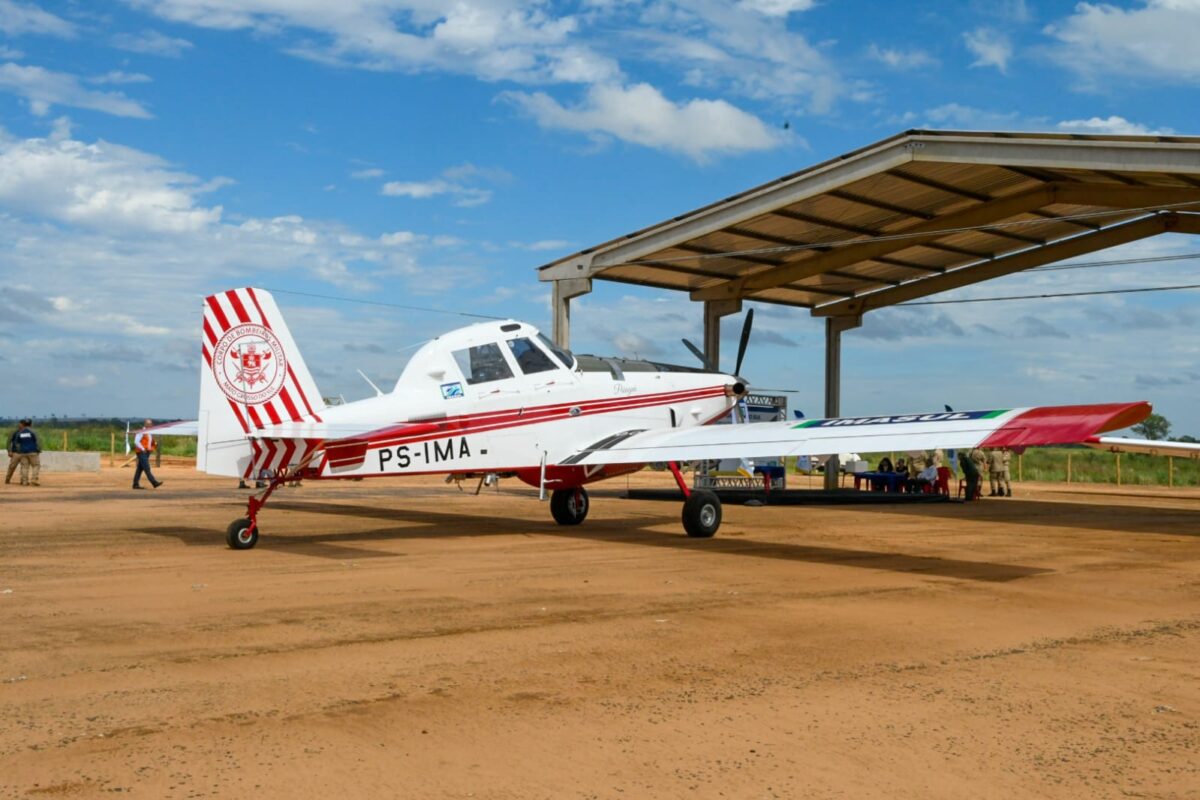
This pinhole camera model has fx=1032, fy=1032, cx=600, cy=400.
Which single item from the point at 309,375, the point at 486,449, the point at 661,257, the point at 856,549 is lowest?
the point at 856,549

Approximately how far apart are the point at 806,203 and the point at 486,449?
35.4 feet

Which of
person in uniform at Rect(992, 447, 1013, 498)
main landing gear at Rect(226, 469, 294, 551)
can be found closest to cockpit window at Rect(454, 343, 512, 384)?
main landing gear at Rect(226, 469, 294, 551)

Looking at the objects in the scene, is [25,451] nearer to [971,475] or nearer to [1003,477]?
[971,475]

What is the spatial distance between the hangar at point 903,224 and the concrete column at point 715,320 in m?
0.04

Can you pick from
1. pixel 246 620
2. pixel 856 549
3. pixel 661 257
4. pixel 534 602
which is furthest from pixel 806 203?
pixel 246 620

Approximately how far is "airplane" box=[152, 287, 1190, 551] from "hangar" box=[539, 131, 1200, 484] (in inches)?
243

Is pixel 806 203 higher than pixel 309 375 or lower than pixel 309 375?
higher

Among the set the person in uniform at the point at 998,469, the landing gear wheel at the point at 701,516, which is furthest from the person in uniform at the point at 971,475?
the landing gear wheel at the point at 701,516

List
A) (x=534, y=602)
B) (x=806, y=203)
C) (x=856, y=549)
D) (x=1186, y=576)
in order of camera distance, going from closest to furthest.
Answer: (x=534, y=602) < (x=1186, y=576) < (x=856, y=549) < (x=806, y=203)

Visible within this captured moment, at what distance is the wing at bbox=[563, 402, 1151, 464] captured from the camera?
1068 cm

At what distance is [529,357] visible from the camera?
1506 centimetres

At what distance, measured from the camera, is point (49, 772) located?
4.36 metres

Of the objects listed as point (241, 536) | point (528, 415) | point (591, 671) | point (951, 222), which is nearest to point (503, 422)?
point (528, 415)

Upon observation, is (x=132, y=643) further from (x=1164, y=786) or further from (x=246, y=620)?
(x=1164, y=786)
